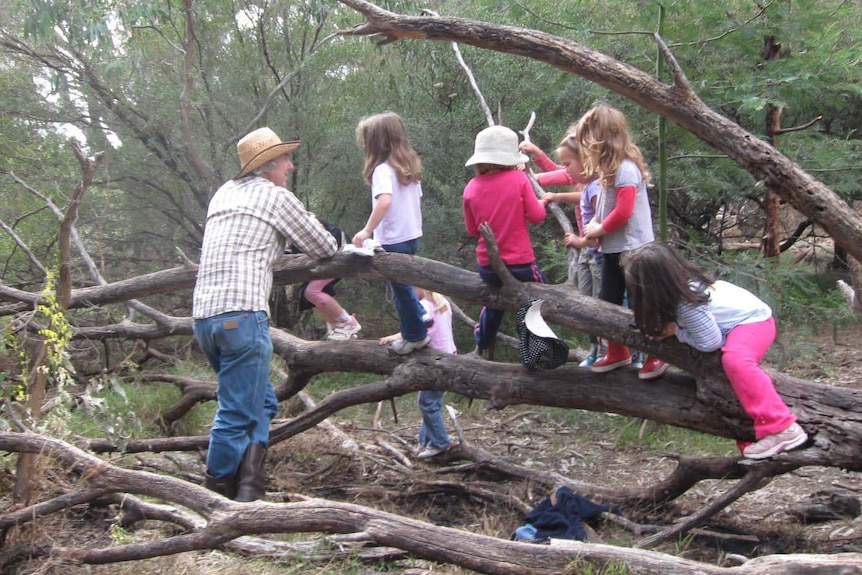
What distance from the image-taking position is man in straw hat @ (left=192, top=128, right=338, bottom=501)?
12.9 feet

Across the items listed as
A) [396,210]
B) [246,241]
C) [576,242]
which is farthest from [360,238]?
[576,242]

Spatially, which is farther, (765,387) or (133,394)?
(133,394)

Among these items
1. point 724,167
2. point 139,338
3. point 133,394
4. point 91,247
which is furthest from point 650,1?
point 91,247

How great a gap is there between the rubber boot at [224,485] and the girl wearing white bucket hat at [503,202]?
1.70m

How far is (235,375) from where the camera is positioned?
396 cm

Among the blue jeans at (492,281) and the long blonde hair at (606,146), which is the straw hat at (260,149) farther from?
the long blonde hair at (606,146)

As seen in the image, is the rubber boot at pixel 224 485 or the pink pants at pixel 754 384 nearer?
the pink pants at pixel 754 384

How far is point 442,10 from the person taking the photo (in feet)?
31.7

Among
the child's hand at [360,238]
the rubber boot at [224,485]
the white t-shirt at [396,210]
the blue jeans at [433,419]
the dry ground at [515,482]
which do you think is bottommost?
the dry ground at [515,482]

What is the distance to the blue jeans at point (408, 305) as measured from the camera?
4487 millimetres

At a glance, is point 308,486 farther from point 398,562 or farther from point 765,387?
point 765,387

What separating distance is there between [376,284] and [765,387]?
5758 mm

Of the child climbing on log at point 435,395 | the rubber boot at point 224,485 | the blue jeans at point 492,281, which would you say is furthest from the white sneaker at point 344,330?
the rubber boot at point 224,485

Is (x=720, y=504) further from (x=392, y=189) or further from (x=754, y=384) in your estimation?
(x=392, y=189)
